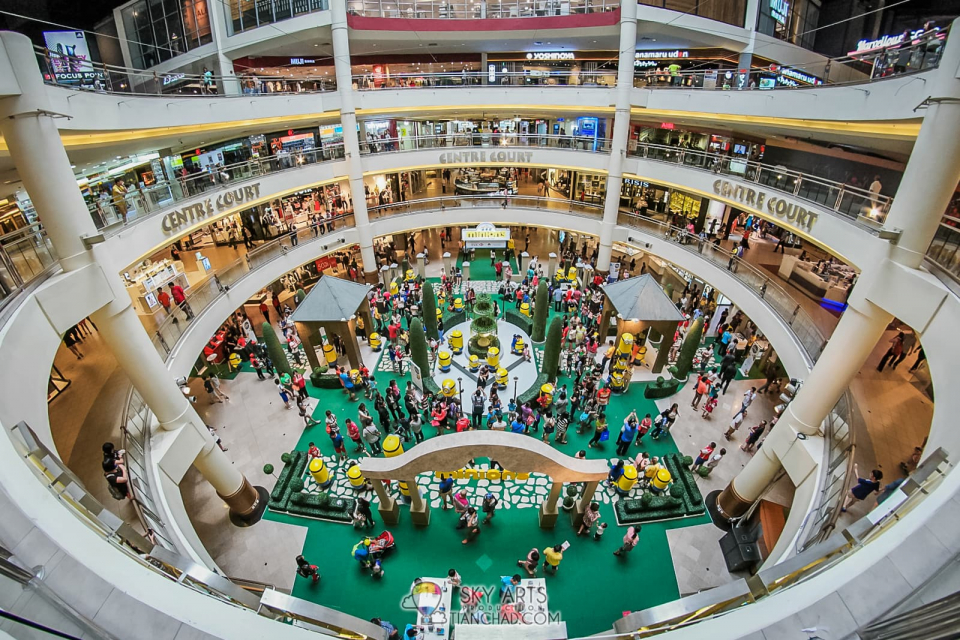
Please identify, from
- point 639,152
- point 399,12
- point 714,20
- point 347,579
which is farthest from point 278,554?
point 714,20

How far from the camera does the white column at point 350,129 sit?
722 inches

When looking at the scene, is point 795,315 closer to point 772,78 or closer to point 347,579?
point 772,78

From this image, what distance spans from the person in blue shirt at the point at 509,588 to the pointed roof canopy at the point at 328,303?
10067mm

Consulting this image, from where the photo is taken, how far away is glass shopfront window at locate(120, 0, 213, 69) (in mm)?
20438

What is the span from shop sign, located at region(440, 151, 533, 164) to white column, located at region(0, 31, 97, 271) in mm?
17050

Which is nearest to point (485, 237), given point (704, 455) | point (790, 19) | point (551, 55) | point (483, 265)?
point (483, 265)

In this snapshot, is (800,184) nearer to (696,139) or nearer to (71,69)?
(696,139)

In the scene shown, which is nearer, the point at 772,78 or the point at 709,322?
the point at 772,78

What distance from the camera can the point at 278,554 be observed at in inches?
428

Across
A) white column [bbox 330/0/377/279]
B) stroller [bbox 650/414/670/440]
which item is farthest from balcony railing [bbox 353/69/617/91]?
stroller [bbox 650/414/670/440]

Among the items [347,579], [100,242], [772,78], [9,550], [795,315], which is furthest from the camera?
[772,78]

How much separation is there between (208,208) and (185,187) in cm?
104

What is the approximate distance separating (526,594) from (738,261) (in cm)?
1319

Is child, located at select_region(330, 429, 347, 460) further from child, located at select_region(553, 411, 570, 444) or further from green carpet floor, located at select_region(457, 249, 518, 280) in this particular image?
green carpet floor, located at select_region(457, 249, 518, 280)
